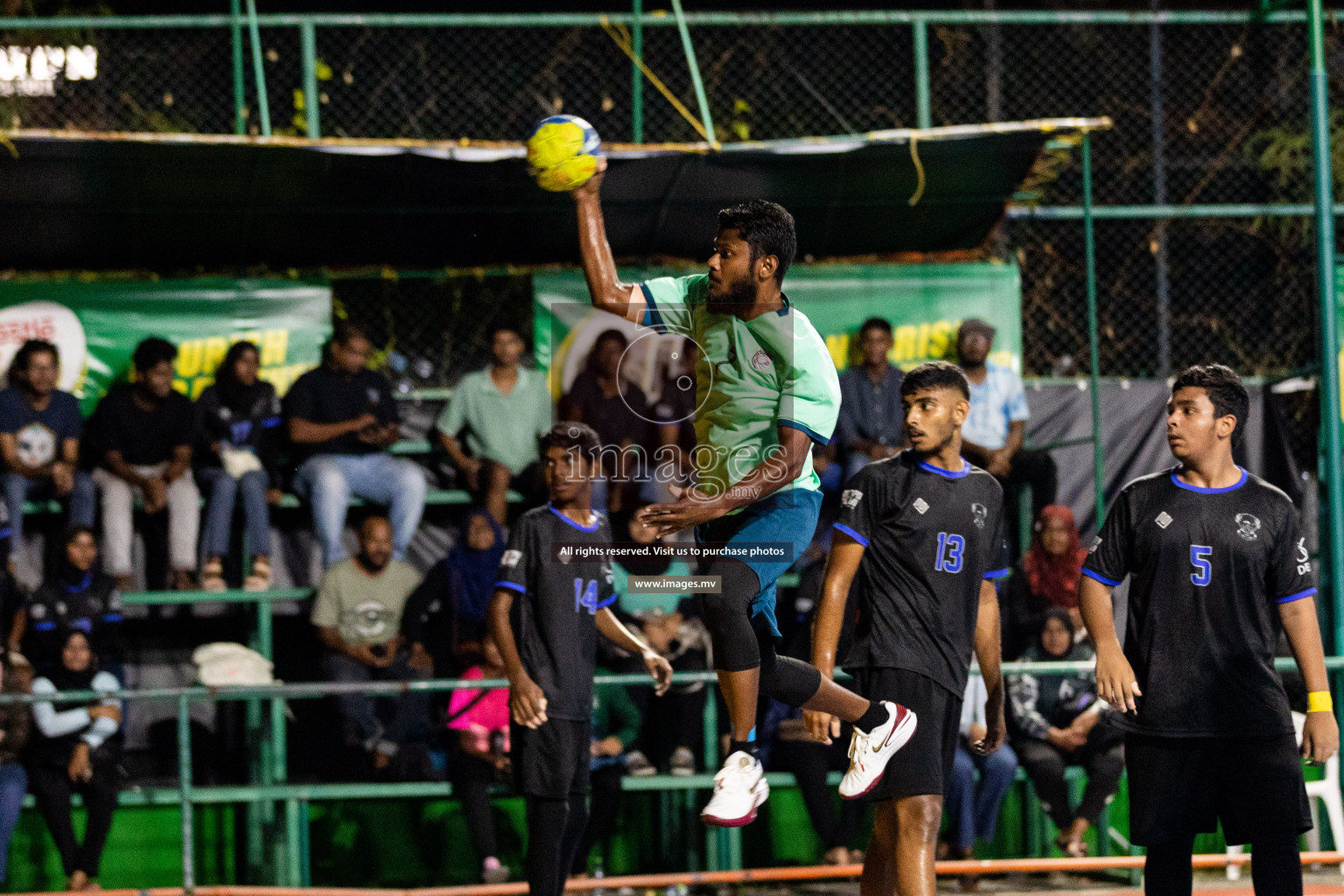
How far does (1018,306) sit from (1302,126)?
13.8ft

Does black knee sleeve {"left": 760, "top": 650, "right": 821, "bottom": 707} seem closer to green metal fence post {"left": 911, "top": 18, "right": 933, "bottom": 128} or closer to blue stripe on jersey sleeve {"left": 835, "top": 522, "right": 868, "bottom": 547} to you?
blue stripe on jersey sleeve {"left": 835, "top": 522, "right": 868, "bottom": 547}

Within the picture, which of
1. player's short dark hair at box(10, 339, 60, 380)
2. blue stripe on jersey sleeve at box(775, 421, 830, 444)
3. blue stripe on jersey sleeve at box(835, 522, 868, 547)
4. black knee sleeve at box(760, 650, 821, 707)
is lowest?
black knee sleeve at box(760, 650, 821, 707)

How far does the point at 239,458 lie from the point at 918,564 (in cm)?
596

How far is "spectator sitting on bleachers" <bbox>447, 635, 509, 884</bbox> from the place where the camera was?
863 centimetres

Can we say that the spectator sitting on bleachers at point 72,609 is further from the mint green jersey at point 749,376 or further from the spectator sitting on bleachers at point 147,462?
the mint green jersey at point 749,376

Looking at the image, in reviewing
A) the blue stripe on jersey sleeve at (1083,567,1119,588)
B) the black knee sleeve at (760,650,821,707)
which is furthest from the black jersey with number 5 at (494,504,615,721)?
the blue stripe on jersey sleeve at (1083,567,1119,588)

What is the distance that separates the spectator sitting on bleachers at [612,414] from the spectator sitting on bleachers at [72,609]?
333cm

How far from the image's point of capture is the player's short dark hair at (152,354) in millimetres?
10234

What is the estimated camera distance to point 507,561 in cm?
700

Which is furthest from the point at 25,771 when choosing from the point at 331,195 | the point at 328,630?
the point at 331,195

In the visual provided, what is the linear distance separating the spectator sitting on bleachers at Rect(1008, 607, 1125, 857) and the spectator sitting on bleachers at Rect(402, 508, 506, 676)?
3.43 m

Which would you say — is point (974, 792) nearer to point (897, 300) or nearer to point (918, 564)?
point (918, 564)

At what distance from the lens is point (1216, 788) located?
5.79m

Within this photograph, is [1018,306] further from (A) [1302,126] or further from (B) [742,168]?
(A) [1302,126]
